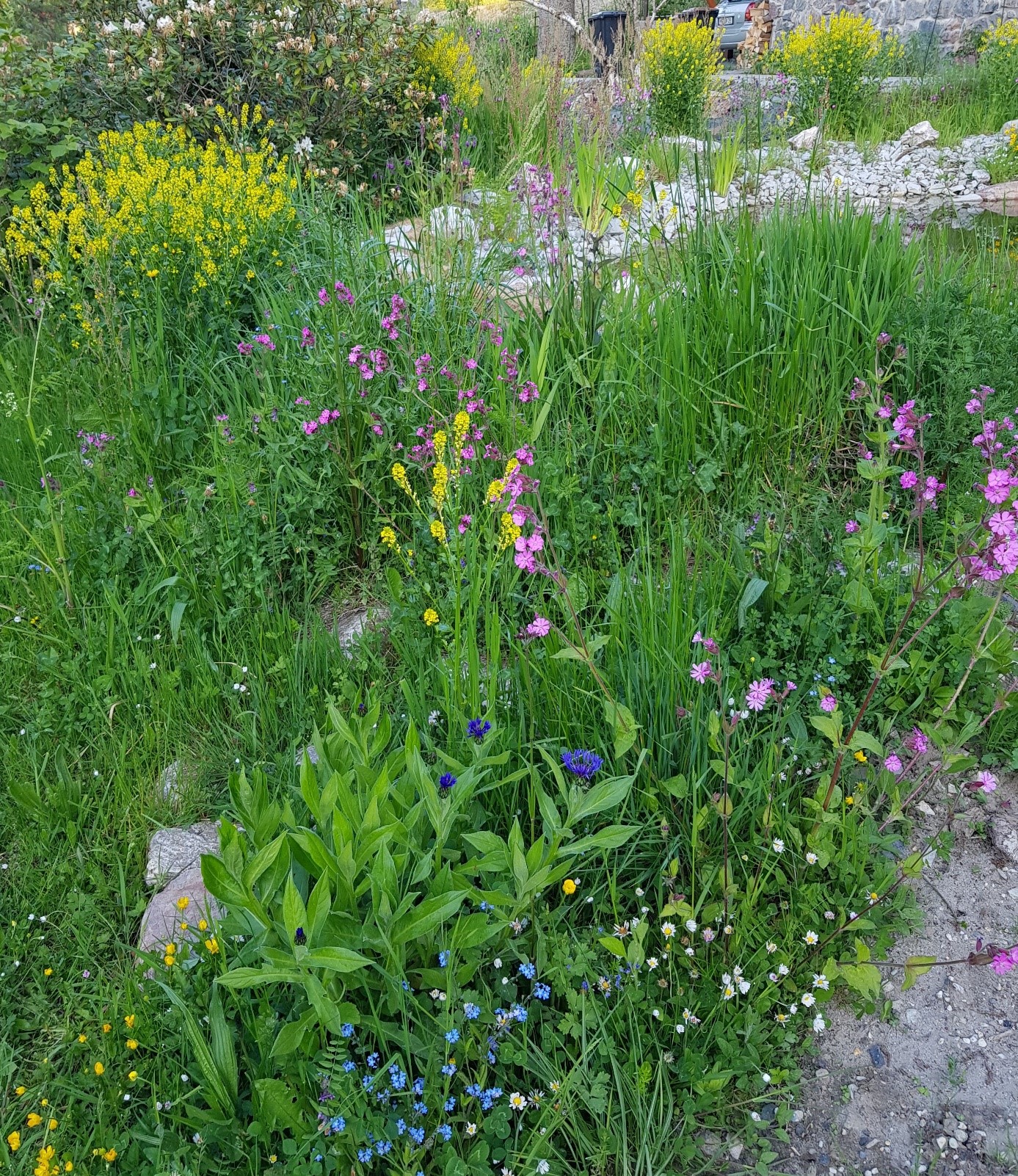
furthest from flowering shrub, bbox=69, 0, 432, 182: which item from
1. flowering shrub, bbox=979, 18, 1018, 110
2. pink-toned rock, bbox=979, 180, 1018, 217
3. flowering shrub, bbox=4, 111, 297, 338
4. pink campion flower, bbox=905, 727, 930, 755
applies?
flowering shrub, bbox=979, 18, 1018, 110

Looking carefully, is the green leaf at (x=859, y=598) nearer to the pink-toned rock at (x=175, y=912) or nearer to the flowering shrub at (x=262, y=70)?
the pink-toned rock at (x=175, y=912)

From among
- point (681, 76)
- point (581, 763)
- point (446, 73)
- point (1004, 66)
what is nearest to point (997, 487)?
point (581, 763)

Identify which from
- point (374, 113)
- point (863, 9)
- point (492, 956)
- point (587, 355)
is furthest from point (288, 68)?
point (863, 9)

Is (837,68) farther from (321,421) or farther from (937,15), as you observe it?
(321,421)

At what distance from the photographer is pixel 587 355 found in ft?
10.7

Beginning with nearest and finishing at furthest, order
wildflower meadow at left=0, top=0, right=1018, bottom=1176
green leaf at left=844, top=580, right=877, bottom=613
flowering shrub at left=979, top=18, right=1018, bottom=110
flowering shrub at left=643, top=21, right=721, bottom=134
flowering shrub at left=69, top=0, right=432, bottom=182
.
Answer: wildflower meadow at left=0, top=0, right=1018, bottom=1176 → green leaf at left=844, top=580, right=877, bottom=613 → flowering shrub at left=69, top=0, right=432, bottom=182 → flowering shrub at left=979, top=18, right=1018, bottom=110 → flowering shrub at left=643, top=21, right=721, bottom=134

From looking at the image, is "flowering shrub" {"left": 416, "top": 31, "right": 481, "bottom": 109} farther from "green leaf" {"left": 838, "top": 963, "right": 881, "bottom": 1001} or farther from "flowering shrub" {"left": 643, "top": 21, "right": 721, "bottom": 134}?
"green leaf" {"left": 838, "top": 963, "right": 881, "bottom": 1001}

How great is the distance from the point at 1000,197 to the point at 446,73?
4788 millimetres

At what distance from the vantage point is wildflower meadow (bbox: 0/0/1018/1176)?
5.52 ft

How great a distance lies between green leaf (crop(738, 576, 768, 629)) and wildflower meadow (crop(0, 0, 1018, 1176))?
11 millimetres

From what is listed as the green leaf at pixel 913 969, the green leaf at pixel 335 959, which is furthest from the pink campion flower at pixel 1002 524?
the green leaf at pixel 335 959

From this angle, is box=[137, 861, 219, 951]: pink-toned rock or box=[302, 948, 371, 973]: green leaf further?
box=[137, 861, 219, 951]: pink-toned rock

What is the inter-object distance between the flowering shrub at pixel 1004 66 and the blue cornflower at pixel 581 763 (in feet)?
34.2

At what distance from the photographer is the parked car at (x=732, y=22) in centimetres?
1897
